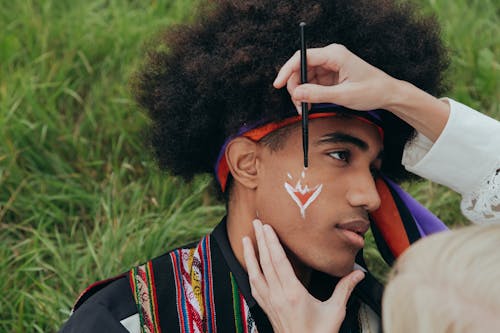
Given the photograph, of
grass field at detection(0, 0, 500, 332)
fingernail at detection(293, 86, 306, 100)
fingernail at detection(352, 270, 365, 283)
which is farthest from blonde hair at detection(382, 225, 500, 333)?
grass field at detection(0, 0, 500, 332)

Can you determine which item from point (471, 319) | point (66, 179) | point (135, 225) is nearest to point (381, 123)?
point (471, 319)

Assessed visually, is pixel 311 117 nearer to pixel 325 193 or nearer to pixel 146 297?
pixel 325 193

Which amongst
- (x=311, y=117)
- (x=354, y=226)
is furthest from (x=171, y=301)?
(x=311, y=117)

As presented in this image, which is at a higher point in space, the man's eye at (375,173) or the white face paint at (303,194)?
the white face paint at (303,194)

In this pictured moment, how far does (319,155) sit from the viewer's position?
282cm

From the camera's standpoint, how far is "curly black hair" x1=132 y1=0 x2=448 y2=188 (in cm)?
283

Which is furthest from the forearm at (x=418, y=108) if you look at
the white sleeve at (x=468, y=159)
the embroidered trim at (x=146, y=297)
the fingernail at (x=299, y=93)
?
the embroidered trim at (x=146, y=297)

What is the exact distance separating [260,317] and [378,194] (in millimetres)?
582

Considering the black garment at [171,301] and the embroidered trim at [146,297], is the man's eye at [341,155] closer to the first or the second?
the black garment at [171,301]

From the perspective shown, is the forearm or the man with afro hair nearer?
the forearm

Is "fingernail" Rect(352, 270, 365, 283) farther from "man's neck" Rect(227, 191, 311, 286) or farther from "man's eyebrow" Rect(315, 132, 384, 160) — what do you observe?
"man's eyebrow" Rect(315, 132, 384, 160)

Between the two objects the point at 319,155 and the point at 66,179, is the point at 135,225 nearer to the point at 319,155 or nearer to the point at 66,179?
the point at 66,179

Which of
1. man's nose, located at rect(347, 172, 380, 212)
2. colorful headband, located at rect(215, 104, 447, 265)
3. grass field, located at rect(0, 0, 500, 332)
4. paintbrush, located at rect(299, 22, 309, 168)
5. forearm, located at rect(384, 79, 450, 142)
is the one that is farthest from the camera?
grass field, located at rect(0, 0, 500, 332)

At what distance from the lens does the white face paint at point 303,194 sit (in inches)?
110
